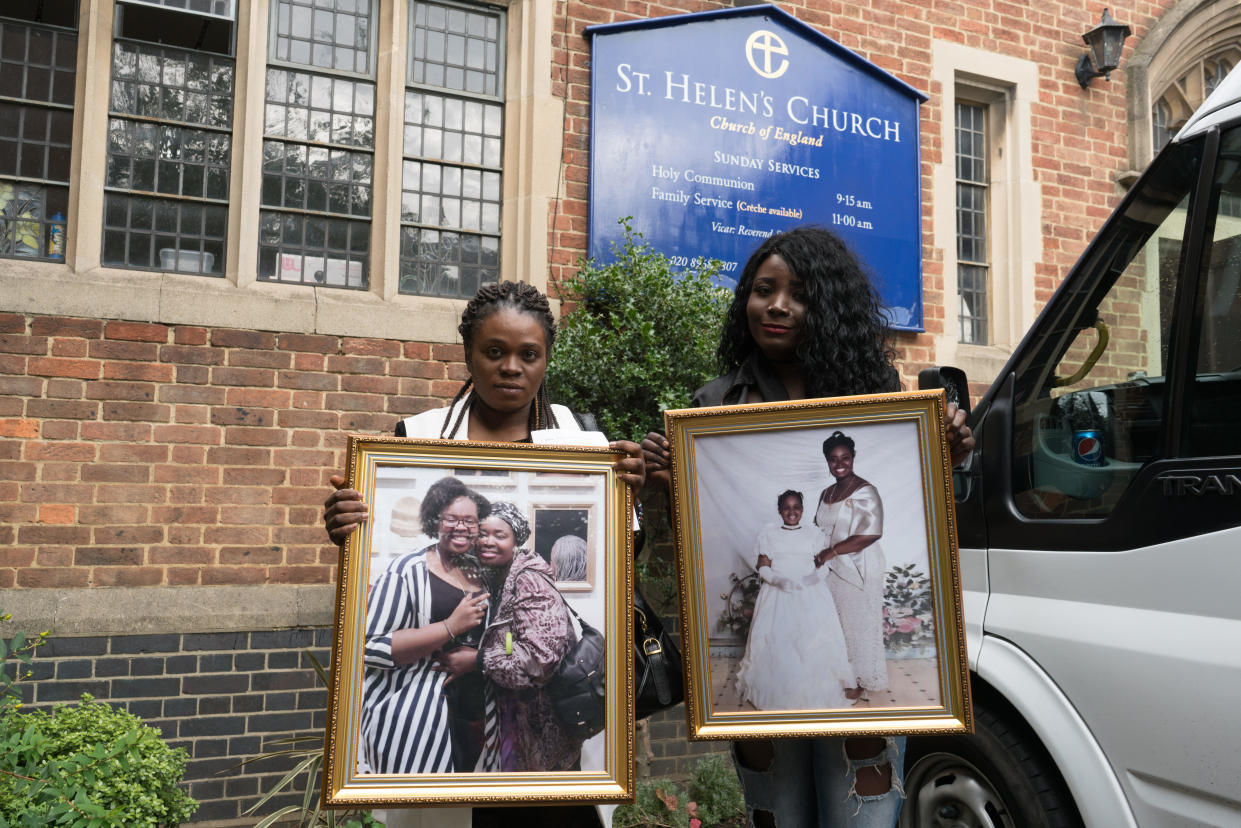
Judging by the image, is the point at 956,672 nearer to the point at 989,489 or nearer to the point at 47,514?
the point at 989,489

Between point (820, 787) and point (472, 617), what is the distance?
0.83 metres

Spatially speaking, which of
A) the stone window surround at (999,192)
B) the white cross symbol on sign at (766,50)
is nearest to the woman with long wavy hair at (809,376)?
the white cross symbol on sign at (766,50)

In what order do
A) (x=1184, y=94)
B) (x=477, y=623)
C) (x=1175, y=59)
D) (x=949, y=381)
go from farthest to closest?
(x=1184, y=94) → (x=1175, y=59) → (x=949, y=381) → (x=477, y=623)

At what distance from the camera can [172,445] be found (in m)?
5.14

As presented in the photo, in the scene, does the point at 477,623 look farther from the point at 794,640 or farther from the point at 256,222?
the point at 256,222

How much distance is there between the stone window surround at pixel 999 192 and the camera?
24.5 ft

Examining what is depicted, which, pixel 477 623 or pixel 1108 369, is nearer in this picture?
pixel 477 623

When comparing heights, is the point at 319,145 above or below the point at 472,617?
above

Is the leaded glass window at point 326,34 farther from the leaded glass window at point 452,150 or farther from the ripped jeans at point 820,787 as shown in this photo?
the ripped jeans at point 820,787

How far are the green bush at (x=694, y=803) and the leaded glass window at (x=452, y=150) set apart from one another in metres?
3.23

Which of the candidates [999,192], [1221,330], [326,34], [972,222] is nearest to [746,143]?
[972,222]

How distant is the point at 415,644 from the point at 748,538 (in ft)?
2.34

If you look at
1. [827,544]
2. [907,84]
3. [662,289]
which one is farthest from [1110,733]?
[907,84]

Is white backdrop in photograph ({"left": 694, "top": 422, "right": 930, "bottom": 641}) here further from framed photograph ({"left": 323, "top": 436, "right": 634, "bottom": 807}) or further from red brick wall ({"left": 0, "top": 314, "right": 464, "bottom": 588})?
red brick wall ({"left": 0, "top": 314, "right": 464, "bottom": 588})
